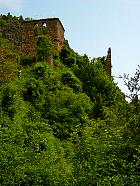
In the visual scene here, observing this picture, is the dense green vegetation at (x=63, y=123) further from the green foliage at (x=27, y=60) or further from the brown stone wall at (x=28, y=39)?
the brown stone wall at (x=28, y=39)

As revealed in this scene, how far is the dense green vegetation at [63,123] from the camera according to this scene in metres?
25.6

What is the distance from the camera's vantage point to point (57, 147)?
112 feet

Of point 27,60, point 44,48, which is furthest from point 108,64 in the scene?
point 27,60

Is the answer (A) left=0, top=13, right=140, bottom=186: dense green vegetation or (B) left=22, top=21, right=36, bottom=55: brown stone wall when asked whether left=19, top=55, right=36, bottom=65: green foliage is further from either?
(B) left=22, top=21, right=36, bottom=55: brown stone wall

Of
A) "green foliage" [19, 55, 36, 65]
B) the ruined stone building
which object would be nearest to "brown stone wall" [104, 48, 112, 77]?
the ruined stone building

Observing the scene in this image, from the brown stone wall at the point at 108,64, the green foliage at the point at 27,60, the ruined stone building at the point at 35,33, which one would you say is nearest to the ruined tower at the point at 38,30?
the ruined stone building at the point at 35,33

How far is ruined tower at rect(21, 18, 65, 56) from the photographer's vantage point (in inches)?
1807

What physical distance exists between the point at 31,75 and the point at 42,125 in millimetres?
5727

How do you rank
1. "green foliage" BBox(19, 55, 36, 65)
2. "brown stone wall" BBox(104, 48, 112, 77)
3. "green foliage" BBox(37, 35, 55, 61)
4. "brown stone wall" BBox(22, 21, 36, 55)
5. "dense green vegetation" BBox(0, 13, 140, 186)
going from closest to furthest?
"dense green vegetation" BBox(0, 13, 140, 186)
"green foliage" BBox(37, 35, 55, 61)
"green foliage" BBox(19, 55, 36, 65)
"brown stone wall" BBox(22, 21, 36, 55)
"brown stone wall" BBox(104, 48, 112, 77)

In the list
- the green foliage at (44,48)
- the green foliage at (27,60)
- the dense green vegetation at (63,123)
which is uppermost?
the green foliage at (44,48)

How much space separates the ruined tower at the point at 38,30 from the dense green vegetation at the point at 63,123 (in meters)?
1.15

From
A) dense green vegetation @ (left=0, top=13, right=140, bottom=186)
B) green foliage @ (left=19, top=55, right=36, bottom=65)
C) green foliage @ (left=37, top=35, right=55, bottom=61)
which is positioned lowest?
dense green vegetation @ (left=0, top=13, right=140, bottom=186)

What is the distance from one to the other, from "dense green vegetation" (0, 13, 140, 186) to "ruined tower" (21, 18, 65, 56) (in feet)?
3.76

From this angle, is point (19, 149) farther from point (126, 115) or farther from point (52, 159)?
point (126, 115)
